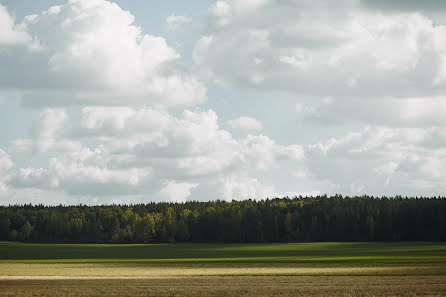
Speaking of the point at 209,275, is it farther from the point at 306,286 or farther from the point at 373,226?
the point at 373,226

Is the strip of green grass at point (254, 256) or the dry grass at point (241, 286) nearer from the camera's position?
the dry grass at point (241, 286)

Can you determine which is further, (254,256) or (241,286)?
(254,256)

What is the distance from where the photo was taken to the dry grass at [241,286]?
148 feet

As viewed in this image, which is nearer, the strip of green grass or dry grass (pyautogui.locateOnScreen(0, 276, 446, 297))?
dry grass (pyautogui.locateOnScreen(0, 276, 446, 297))

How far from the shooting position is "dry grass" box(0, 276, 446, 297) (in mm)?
45031

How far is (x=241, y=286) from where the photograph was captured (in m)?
50.9

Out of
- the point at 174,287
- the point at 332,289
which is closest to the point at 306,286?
the point at 332,289

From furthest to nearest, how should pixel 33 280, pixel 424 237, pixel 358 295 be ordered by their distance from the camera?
pixel 424 237
pixel 33 280
pixel 358 295

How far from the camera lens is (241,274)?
66.2 meters

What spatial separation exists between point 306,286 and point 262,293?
6.77 meters

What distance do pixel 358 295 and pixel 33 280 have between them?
31.9 m

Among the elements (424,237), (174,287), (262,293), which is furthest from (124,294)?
(424,237)

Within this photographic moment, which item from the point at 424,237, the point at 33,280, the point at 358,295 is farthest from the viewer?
the point at 424,237

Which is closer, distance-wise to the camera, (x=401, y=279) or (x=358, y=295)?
(x=358, y=295)
